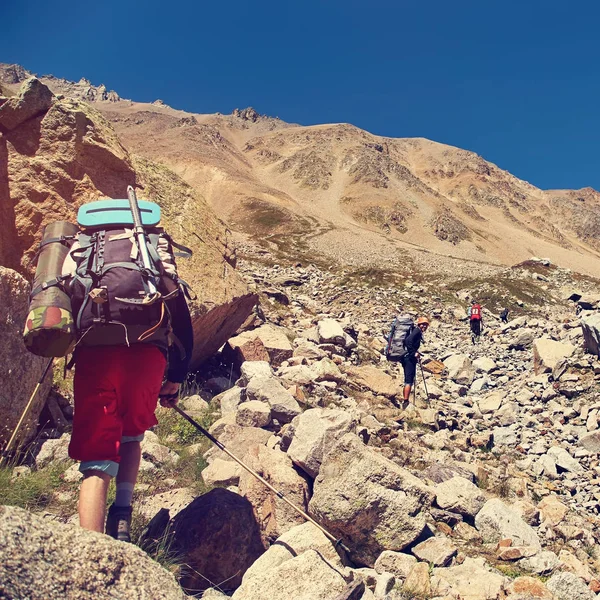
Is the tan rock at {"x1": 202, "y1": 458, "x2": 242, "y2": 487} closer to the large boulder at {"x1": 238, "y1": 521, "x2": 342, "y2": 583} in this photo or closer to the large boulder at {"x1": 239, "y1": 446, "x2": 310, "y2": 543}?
the large boulder at {"x1": 239, "y1": 446, "x2": 310, "y2": 543}

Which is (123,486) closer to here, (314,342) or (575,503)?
(575,503)

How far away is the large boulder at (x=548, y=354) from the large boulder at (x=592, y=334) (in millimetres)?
448

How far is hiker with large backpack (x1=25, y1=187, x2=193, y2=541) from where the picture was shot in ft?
9.68

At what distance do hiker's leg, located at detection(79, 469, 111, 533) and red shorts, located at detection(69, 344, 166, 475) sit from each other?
70 millimetres

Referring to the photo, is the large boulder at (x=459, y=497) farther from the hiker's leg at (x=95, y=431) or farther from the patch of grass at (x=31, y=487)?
the patch of grass at (x=31, y=487)

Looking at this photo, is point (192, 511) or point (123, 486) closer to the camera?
point (123, 486)

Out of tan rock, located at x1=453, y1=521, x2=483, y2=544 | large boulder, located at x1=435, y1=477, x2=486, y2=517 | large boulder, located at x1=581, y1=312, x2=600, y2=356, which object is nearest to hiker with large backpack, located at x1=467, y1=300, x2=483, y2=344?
large boulder, located at x1=581, y1=312, x2=600, y2=356

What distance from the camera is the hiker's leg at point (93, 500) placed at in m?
2.73

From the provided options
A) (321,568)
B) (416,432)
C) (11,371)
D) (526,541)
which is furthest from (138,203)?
(416,432)

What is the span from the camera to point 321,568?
3.20 meters

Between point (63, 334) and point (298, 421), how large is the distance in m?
3.00

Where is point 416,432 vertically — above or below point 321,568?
above

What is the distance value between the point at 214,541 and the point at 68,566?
1.75m

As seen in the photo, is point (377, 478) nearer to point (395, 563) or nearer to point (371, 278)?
point (395, 563)
